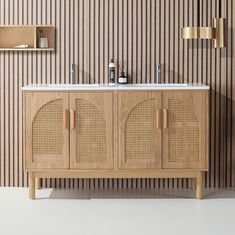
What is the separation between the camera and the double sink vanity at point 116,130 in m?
5.43

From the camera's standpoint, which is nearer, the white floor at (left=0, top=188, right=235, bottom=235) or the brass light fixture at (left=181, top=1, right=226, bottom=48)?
the white floor at (left=0, top=188, right=235, bottom=235)

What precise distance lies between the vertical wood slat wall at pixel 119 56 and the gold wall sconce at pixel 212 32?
202 mm

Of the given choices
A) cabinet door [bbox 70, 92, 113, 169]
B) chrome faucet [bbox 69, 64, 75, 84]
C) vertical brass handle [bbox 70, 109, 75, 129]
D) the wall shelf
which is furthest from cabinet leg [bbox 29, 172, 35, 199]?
the wall shelf

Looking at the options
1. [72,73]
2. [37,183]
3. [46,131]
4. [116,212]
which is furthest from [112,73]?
[116,212]

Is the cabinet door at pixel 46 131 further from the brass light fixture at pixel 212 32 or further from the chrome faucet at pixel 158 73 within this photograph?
the brass light fixture at pixel 212 32

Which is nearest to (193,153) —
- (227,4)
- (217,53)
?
(217,53)

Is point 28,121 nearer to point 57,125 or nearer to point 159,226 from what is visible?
point 57,125

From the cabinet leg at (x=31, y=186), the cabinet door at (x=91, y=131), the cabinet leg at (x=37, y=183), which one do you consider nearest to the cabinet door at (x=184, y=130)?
the cabinet door at (x=91, y=131)

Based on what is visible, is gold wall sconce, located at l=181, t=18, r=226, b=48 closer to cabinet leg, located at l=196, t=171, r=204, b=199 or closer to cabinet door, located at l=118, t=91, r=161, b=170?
cabinet door, located at l=118, t=91, r=161, b=170

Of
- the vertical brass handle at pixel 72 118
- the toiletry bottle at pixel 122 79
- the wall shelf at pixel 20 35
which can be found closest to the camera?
the vertical brass handle at pixel 72 118

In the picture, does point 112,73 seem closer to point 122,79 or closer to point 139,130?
point 122,79

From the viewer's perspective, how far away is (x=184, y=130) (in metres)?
5.45

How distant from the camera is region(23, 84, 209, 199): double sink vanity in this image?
543 centimetres

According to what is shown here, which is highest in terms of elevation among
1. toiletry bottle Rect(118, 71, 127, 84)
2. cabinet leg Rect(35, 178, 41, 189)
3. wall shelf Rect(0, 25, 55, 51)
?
wall shelf Rect(0, 25, 55, 51)
